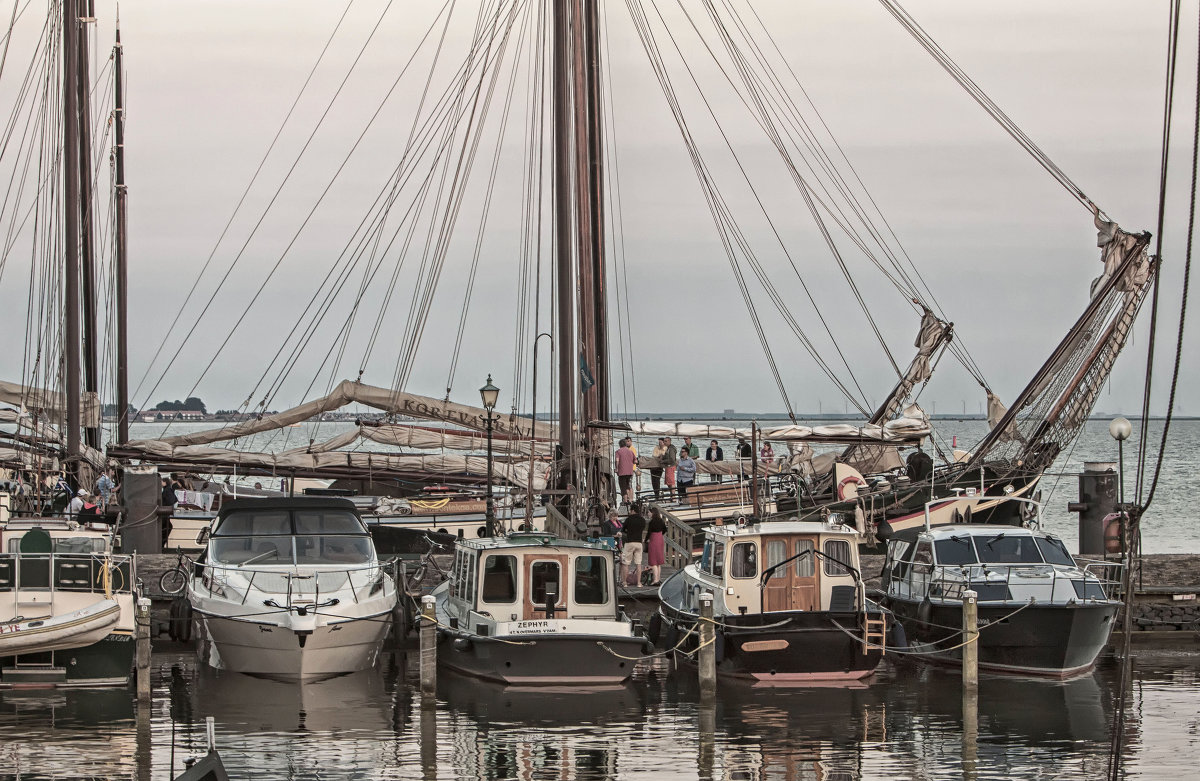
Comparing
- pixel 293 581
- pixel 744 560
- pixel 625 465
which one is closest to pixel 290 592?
pixel 293 581

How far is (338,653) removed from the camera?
24062 millimetres

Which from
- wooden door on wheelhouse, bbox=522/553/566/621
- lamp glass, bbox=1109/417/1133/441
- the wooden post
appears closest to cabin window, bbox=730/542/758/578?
wooden door on wheelhouse, bbox=522/553/566/621

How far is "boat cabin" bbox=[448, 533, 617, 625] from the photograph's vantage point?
24734 mm

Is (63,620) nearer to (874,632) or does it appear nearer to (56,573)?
(56,573)

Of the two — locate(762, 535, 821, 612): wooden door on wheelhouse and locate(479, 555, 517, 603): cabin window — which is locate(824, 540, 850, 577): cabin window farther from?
locate(479, 555, 517, 603): cabin window

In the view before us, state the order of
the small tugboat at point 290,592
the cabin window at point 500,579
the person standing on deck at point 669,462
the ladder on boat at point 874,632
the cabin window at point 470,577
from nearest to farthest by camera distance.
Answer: the ladder on boat at point 874,632, the small tugboat at point 290,592, the cabin window at point 500,579, the cabin window at point 470,577, the person standing on deck at point 669,462

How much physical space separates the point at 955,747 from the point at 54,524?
1712 centimetres

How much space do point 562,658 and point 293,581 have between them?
501cm

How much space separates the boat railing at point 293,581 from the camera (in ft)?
80.8

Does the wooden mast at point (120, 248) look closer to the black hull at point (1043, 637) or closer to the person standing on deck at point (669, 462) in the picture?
the person standing on deck at point (669, 462)

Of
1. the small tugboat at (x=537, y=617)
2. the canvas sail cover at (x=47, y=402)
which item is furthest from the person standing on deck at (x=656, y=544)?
the canvas sail cover at (x=47, y=402)

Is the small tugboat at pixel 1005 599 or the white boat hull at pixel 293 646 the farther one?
the small tugboat at pixel 1005 599

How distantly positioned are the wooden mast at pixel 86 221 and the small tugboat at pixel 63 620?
1973 centimetres

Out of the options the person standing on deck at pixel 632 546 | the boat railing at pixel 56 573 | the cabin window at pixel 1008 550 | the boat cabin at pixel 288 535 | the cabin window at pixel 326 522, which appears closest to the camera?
the boat railing at pixel 56 573
